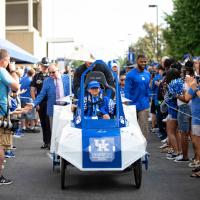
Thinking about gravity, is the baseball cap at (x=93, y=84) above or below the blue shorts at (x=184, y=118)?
above

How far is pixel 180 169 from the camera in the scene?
9734 millimetres

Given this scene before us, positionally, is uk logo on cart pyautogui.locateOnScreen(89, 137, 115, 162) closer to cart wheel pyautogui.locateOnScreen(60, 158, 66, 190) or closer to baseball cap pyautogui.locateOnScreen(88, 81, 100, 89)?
cart wheel pyautogui.locateOnScreen(60, 158, 66, 190)

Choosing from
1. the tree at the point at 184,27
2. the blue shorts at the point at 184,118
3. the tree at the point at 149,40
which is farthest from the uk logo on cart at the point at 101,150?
the tree at the point at 149,40

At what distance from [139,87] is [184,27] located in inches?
1504

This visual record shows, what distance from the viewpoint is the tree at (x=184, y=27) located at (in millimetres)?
45656

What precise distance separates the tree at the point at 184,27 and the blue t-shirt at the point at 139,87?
1368 inches

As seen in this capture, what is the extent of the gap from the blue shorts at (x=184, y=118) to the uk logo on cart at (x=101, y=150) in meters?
2.80

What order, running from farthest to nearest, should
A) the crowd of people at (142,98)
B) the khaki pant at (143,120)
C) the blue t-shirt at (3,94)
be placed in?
the khaki pant at (143,120)
the crowd of people at (142,98)
the blue t-shirt at (3,94)

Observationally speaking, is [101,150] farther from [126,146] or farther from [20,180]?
[20,180]

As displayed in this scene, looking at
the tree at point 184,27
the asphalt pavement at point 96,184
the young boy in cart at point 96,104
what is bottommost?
the asphalt pavement at point 96,184

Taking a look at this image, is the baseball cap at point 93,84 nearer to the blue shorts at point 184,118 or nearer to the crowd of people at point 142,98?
the crowd of people at point 142,98

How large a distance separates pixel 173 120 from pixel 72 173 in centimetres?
255

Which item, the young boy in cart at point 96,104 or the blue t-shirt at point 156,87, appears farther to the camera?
the blue t-shirt at point 156,87

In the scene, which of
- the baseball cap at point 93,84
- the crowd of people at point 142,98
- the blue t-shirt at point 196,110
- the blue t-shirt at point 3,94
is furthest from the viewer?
the blue t-shirt at point 196,110
